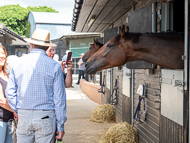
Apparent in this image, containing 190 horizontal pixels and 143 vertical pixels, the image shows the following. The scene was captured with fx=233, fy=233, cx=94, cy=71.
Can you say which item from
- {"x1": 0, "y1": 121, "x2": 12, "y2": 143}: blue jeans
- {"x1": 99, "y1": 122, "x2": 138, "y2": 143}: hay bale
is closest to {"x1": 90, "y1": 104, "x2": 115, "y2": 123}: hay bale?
{"x1": 99, "y1": 122, "x2": 138, "y2": 143}: hay bale

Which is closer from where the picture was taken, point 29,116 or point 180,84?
point 29,116

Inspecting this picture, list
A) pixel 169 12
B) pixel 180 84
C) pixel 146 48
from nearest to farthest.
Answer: pixel 180 84 < pixel 146 48 < pixel 169 12

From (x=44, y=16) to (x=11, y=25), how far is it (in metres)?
16.5

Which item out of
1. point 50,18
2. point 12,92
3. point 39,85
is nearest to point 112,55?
point 39,85

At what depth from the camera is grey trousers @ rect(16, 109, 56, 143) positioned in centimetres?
200

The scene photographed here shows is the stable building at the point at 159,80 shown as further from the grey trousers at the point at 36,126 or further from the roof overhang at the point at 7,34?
the roof overhang at the point at 7,34

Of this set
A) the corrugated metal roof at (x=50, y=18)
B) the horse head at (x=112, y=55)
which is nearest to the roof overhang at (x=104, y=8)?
the horse head at (x=112, y=55)

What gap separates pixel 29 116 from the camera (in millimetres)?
2014

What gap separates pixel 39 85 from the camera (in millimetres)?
2061

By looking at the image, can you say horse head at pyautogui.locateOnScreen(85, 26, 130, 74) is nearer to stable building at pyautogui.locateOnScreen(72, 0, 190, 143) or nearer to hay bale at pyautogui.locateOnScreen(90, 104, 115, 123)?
stable building at pyautogui.locateOnScreen(72, 0, 190, 143)

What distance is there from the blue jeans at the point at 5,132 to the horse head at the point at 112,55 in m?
1.13

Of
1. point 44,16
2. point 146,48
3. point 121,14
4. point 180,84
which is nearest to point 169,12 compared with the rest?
point 146,48

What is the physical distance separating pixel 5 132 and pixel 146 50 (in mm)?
1730

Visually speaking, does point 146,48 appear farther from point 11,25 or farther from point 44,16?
point 11,25
